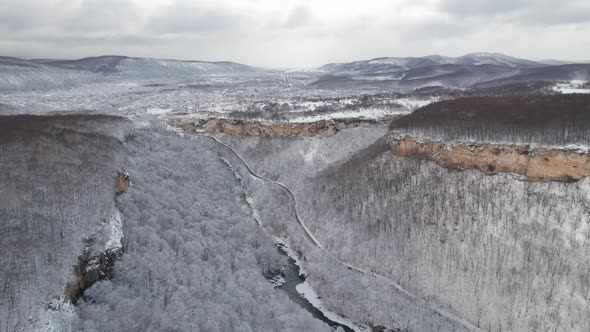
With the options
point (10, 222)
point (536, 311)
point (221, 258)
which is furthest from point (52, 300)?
point (536, 311)

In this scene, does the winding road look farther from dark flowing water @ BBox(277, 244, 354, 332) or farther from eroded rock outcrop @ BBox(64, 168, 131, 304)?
eroded rock outcrop @ BBox(64, 168, 131, 304)

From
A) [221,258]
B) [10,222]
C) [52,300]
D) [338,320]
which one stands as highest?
[10,222]

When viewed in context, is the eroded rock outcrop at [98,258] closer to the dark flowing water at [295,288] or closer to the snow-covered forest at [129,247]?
the snow-covered forest at [129,247]

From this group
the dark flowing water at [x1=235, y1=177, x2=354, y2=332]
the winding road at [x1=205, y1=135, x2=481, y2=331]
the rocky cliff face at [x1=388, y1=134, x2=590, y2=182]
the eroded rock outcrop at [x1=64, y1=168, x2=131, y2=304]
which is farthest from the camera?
the rocky cliff face at [x1=388, y1=134, x2=590, y2=182]

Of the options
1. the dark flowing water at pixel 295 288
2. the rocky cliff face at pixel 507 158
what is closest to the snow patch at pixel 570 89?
the rocky cliff face at pixel 507 158

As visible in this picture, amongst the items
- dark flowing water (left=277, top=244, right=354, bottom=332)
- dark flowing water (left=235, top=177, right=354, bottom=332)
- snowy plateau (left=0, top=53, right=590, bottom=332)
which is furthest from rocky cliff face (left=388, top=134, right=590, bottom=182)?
dark flowing water (left=277, top=244, right=354, bottom=332)

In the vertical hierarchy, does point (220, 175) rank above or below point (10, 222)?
below

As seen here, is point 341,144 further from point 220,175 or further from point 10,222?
point 10,222
